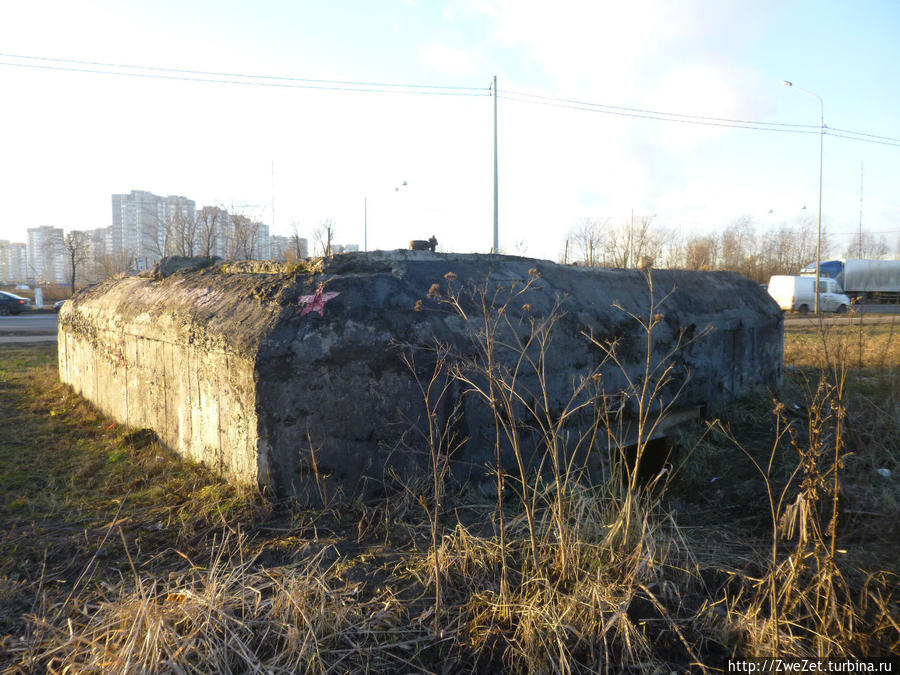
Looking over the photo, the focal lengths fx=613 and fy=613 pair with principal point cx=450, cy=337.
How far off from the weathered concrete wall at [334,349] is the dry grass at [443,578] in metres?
0.26

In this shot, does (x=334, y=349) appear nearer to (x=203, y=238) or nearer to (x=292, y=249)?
(x=292, y=249)

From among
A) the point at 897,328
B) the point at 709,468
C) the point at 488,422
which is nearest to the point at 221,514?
the point at 488,422

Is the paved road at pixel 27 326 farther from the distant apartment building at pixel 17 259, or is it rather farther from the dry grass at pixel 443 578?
the distant apartment building at pixel 17 259

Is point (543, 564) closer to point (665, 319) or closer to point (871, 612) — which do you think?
point (871, 612)

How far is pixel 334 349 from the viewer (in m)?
3.94

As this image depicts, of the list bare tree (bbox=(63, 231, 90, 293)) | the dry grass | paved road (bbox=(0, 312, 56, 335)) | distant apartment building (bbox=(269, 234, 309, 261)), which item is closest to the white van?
distant apartment building (bbox=(269, 234, 309, 261))

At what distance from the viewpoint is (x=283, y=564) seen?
10.1 ft

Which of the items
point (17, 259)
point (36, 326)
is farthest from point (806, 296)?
point (17, 259)

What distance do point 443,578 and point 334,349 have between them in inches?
65.7

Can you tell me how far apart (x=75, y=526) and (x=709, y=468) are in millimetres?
4731

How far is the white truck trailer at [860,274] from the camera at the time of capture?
97.8 ft

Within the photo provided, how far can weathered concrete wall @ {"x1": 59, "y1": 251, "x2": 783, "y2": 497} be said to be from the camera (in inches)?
153

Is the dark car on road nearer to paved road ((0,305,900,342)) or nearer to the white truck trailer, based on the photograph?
paved road ((0,305,900,342))

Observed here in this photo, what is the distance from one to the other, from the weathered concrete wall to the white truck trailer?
90.1 feet
